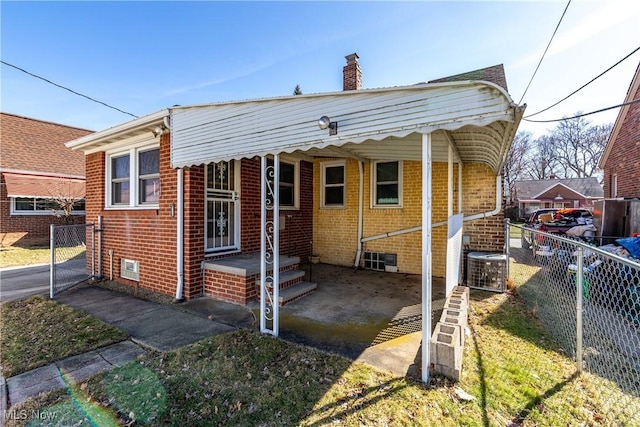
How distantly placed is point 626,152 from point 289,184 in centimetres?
1584

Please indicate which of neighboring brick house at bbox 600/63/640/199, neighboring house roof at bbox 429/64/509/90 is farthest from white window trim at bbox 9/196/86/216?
neighboring brick house at bbox 600/63/640/199

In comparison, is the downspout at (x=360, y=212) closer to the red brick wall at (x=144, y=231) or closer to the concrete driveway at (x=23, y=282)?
the red brick wall at (x=144, y=231)

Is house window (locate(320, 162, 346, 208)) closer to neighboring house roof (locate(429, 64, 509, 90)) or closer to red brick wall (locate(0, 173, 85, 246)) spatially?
neighboring house roof (locate(429, 64, 509, 90))

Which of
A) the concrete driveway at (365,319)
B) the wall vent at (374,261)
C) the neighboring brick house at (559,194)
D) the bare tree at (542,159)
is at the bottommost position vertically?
the concrete driveway at (365,319)

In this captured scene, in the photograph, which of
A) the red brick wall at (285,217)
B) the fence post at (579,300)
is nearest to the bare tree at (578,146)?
the red brick wall at (285,217)

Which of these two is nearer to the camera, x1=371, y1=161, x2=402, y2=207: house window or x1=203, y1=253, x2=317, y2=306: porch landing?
x1=203, y1=253, x2=317, y2=306: porch landing

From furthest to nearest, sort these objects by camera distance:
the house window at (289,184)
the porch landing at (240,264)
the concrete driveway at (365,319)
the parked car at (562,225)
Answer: the parked car at (562,225), the house window at (289,184), the porch landing at (240,264), the concrete driveway at (365,319)

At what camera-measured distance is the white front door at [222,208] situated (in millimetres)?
5883

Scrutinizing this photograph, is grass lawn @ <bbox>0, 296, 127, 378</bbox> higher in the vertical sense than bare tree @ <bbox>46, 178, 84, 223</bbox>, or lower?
lower

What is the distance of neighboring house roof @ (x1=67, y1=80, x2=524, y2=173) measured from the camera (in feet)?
8.58

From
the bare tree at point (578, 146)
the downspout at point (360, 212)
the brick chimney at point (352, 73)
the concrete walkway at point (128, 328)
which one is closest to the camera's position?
the concrete walkway at point (128, 328)

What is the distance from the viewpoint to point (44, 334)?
4188mm

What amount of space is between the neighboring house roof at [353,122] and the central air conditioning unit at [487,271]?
1.98 metres

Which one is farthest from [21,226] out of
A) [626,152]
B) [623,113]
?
[623,113]
